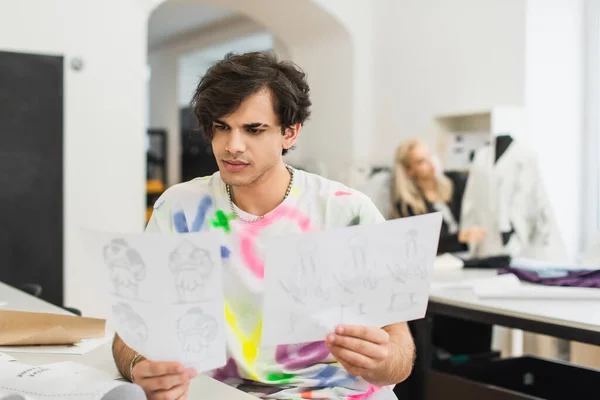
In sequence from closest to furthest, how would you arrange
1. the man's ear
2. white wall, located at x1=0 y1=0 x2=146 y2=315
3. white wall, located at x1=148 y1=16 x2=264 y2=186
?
1. the man's ear
2. white wall, located at x1=0 y1=0 x2=146 y2=315
3. white wall, located at x1=148 y1=16 x2=264 y2=186

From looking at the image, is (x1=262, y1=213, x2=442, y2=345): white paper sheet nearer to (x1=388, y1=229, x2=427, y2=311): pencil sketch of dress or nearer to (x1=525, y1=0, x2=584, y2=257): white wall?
(x1=388, y1=229, x2=427, y2=311): pencil sketch of dress

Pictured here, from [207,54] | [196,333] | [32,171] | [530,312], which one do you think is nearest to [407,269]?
[196,333]

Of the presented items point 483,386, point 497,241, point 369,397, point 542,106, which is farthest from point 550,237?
point 369,397

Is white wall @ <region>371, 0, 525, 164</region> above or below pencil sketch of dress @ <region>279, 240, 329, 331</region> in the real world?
above

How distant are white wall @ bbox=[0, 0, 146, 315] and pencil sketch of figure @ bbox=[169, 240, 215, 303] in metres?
3.66

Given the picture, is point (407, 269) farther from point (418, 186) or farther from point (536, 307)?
point (418, 186)

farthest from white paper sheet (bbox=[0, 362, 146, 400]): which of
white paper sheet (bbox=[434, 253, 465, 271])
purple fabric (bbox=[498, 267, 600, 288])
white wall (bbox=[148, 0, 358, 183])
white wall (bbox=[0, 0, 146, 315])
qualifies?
white wall (bbox=[148, 0, 358, 183])

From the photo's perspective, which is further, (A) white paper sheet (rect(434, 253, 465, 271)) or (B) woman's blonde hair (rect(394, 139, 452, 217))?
(B) woman's blonde hair (rect(394, 139, 452, 217))

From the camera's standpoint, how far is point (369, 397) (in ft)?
4.42

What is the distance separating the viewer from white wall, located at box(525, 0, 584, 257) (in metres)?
4.68

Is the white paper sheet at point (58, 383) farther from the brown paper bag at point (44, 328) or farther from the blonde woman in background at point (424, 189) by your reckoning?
the blonde woman in background at point (424, 189)

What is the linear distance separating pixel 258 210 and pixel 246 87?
0.27m

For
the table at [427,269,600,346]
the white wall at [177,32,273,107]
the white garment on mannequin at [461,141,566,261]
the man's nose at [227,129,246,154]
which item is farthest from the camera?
the white wall at [177,32,273,107]

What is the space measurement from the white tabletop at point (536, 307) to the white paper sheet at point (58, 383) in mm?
1249
